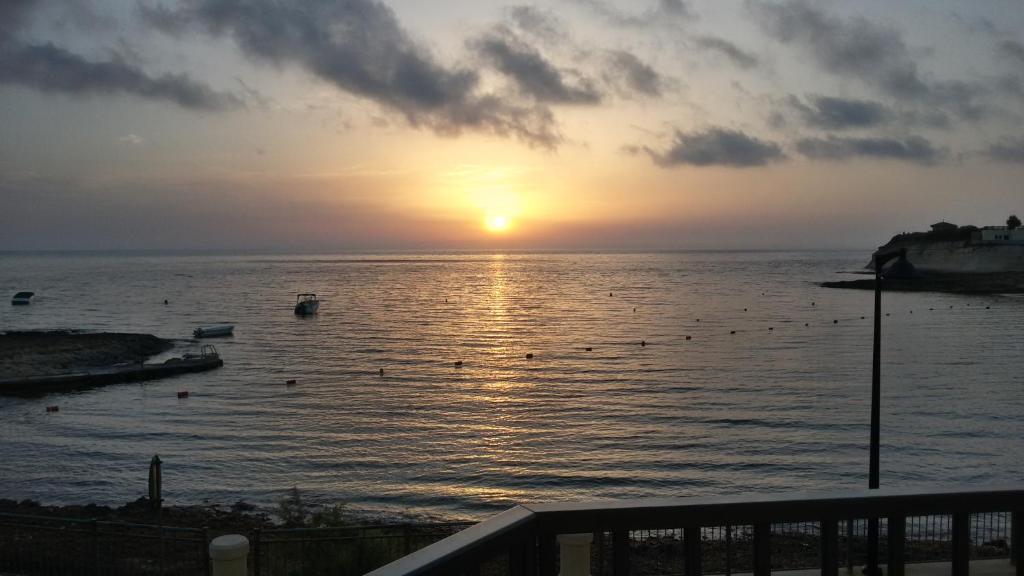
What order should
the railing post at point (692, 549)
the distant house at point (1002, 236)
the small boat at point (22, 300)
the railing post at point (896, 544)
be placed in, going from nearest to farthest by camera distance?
the railing post at point (692, 549) < the railing post at point (896, 544) < the small boat at point (22, 300) < the distant house at point (1002, 236)

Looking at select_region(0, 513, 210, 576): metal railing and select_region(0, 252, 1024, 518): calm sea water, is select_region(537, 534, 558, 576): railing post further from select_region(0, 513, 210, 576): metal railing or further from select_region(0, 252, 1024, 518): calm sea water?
select_region(0, 252, 1024, 518): calm sea water

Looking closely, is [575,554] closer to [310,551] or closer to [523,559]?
[523,559]

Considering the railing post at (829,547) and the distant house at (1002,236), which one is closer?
the railing post at (829,547)

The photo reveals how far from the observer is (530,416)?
3428 centimetres

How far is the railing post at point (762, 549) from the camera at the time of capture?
364cm

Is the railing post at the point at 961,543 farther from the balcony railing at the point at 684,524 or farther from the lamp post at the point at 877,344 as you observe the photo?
the lamp post at the point at 877,344

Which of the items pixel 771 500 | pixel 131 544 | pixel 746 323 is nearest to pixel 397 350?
pixel 746 323

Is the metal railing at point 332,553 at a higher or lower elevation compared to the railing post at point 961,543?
lower

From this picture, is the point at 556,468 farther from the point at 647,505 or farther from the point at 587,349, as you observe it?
the point at 587,349

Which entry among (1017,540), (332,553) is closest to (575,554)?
(1017,540)

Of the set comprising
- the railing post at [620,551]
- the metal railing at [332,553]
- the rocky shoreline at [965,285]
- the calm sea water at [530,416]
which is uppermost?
the railing post at [620,551]

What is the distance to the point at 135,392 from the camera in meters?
41.3

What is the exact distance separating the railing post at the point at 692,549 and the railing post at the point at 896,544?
977 mm

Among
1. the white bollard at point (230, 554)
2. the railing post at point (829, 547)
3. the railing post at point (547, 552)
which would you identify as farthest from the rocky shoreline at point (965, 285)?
the railing post at point (547, 552)
